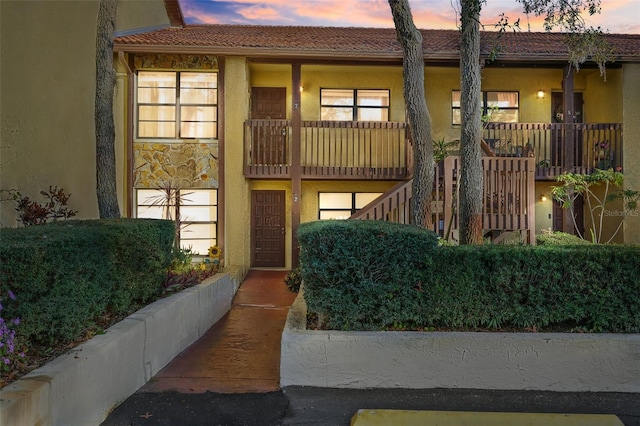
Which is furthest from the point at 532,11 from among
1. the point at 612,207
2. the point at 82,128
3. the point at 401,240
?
the point at 82,128

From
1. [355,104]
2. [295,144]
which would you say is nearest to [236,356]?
[295,144]

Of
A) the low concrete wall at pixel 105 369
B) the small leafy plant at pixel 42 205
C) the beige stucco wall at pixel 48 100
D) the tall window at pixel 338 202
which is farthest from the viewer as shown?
the tall window at pixel 338 202

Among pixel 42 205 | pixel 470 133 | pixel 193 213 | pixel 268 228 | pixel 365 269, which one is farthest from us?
pixel 268 228

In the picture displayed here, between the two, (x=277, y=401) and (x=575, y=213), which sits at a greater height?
(x=575, y=213)

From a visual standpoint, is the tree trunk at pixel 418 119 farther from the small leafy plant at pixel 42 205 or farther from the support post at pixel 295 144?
the small leafy plant at pixel 42 205

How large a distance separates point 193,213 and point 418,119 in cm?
681

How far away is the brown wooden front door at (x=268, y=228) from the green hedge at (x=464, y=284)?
25.2 feet

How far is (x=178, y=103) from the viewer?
1179 cm

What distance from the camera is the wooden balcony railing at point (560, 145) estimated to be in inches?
450

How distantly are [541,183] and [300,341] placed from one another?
1032 centimetres

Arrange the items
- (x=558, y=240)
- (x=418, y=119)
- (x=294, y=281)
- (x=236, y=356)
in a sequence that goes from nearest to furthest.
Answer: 1. (x=236, y=356)
2. (x=418, y=119)
3. (x=558, y=240)
4. (x=294, y=281)

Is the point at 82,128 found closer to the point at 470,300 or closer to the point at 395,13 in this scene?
the point at 395,13

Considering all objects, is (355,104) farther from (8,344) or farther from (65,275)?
(8,344)

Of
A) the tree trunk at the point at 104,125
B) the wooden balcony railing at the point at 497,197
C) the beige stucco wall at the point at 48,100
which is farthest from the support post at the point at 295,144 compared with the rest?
the tree trunk at the point at 104,125
